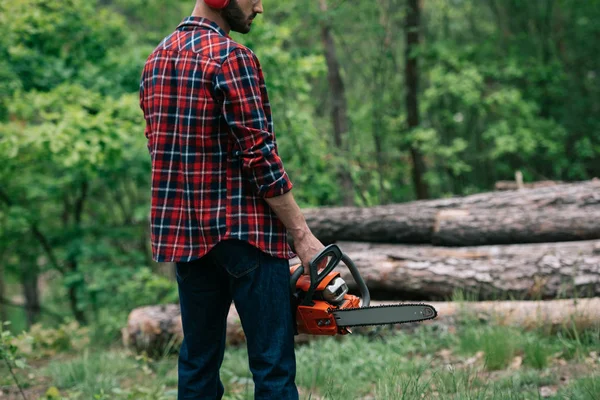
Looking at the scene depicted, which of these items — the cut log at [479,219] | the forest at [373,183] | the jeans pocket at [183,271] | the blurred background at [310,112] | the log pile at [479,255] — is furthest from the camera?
the blurred background at [310,112]

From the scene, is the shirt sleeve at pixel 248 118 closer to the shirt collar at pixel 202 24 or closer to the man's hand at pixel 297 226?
the man's hand at pixel 297 226

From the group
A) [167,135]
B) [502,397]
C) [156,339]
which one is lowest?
[156,339]

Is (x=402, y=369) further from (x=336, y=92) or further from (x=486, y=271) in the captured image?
(x=336, y=92)

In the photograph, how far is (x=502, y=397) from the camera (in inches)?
97.6

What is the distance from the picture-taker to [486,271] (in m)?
4.58

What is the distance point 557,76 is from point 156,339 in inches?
355

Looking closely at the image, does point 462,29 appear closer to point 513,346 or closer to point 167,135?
point 513,346

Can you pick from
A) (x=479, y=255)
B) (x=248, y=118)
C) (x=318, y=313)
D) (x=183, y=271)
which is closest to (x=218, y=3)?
(x=248, y=118)

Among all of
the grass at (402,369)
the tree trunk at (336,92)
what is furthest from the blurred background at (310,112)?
the grass at (402,369)

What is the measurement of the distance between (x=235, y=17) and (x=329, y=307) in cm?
120

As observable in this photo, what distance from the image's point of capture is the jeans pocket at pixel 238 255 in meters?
2.04

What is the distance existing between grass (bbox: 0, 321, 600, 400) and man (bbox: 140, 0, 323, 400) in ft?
2.12

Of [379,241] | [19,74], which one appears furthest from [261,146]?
[19,74]

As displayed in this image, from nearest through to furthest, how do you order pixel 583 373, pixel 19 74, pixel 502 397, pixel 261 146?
1. pixel 261 146
2. pixel 502 397
3. pixel 583 373
4. pixel 19 74
